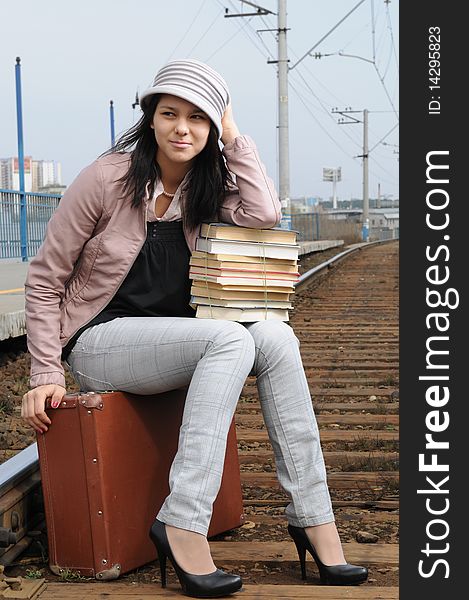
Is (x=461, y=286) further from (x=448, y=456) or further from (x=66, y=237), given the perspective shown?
(x=66, y=237)

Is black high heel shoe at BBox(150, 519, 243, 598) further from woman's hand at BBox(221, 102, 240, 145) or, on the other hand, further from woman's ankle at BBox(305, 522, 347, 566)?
woman's hand at BBox(221, 102, 240, 145)

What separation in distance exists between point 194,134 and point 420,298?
2.61 feet

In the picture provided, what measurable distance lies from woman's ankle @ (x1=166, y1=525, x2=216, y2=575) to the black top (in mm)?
685

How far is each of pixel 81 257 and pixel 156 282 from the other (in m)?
0.23

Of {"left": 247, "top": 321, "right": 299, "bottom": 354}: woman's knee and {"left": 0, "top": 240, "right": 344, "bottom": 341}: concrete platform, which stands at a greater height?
{"left": 247, "top": 321, "right": 299, "bottom": 354}: woman's knee

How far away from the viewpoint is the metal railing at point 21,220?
16.1m

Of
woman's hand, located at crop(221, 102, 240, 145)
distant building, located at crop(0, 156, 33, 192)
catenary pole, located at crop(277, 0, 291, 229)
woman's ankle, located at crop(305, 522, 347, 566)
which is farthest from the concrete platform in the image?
distant building, located at crop(0, 156, 33, 192)

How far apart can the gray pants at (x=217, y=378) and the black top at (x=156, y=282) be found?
0.26ft

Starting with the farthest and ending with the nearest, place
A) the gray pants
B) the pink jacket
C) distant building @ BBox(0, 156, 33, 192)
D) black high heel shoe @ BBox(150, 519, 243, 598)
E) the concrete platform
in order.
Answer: distant building @ BBox(0, 156, 33, 192) → the concrete platform → the pink jacket → the gray pants → black high heel shoe @ BBox(150, 519, 243, 598)

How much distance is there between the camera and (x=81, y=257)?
304 centimetres

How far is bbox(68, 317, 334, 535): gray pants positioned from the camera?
2.73 m

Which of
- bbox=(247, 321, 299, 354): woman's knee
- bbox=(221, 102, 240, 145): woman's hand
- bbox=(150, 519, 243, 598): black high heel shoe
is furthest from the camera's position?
bbox=(221, 102, 240, 145): woman's hand

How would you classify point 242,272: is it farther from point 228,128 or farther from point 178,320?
point 228,128

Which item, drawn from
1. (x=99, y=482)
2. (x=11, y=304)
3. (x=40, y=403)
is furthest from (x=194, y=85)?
(x=11, y=304)
